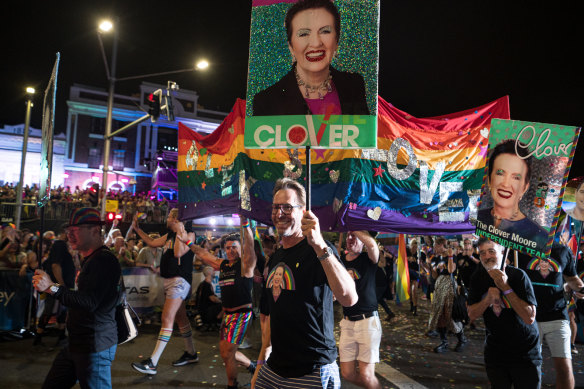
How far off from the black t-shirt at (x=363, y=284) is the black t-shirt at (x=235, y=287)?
54.8 inches

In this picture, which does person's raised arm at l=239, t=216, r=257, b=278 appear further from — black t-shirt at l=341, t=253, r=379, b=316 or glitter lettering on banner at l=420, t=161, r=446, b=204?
glitter lettering on banner at l=420, t=161, r=446, b=204

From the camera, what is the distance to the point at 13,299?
26.4ft

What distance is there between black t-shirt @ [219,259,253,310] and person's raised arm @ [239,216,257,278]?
125mm

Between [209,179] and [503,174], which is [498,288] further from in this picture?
[209,179]

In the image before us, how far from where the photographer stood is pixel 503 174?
4383 mm

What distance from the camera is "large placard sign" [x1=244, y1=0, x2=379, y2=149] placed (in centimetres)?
284

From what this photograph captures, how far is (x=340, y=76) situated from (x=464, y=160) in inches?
A: 159

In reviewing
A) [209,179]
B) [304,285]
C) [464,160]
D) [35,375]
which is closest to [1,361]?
[35,375]

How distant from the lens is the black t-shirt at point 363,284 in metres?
4.96

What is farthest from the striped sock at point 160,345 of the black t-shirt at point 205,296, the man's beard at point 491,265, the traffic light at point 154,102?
the traffic light at point 154,102

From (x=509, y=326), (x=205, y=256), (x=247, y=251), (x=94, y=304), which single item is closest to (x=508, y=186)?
(x=509, y=326)

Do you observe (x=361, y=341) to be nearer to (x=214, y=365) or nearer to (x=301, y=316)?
(x=301, y=316)

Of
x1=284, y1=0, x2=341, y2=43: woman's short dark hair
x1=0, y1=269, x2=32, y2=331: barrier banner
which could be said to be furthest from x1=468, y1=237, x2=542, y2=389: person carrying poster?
x1=0, y1=269, x2=32, y2=331: barrier banner

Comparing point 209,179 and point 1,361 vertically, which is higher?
point 209,179
